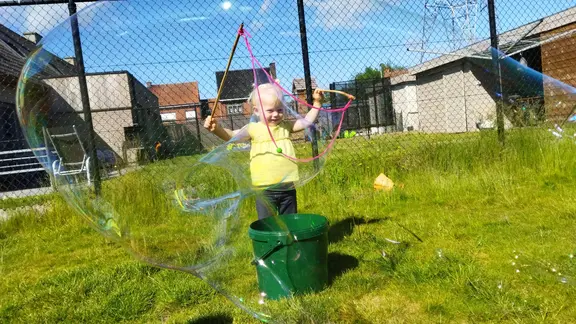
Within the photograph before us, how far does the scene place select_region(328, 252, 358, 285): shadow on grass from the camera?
3.20 metres

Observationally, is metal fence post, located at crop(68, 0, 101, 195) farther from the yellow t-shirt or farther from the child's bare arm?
the child's bare arm

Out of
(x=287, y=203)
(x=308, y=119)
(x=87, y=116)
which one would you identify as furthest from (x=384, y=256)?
(x=87, y=116)

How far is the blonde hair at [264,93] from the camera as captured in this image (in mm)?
2584

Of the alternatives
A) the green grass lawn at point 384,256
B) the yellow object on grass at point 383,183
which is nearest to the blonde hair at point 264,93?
the green grass lawn at point 384,256

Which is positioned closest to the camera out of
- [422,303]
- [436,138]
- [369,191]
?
[422,303]

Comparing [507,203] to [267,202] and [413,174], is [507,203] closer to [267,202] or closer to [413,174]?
[413,174]

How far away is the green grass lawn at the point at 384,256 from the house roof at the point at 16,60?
83 cm

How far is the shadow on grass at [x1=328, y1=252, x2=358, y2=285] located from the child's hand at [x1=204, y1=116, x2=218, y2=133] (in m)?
1.36

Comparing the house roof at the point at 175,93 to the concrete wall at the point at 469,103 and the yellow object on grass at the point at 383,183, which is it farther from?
the concrete wall at the point at 469,103

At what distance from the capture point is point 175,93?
4309 mm

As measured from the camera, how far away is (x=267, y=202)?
3.12 metres

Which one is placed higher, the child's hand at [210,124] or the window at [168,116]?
the window at [168,116]

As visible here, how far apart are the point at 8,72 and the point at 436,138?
6.18 m

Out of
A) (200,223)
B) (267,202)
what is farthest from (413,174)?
(200,223)
